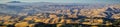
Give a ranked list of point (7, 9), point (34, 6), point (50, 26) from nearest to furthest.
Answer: point (50, 26)
point (7, 9)
point (34, 6)

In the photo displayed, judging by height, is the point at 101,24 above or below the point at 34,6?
below

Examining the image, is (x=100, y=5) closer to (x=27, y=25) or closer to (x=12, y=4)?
(x=12, y=4)

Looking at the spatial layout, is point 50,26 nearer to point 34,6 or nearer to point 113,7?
point 34,6

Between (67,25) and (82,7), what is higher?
(82,7)

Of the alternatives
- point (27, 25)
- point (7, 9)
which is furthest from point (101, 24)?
point (7, 9)

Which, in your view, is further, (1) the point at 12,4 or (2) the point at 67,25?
(1) the point at 12,4

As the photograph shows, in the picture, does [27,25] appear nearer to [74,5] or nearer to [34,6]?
[34,6]

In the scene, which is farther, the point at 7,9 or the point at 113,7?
the point at 113,7

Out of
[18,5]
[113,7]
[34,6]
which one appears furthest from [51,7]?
[113,7]

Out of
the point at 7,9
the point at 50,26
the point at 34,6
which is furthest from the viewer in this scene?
the point at 34,6
